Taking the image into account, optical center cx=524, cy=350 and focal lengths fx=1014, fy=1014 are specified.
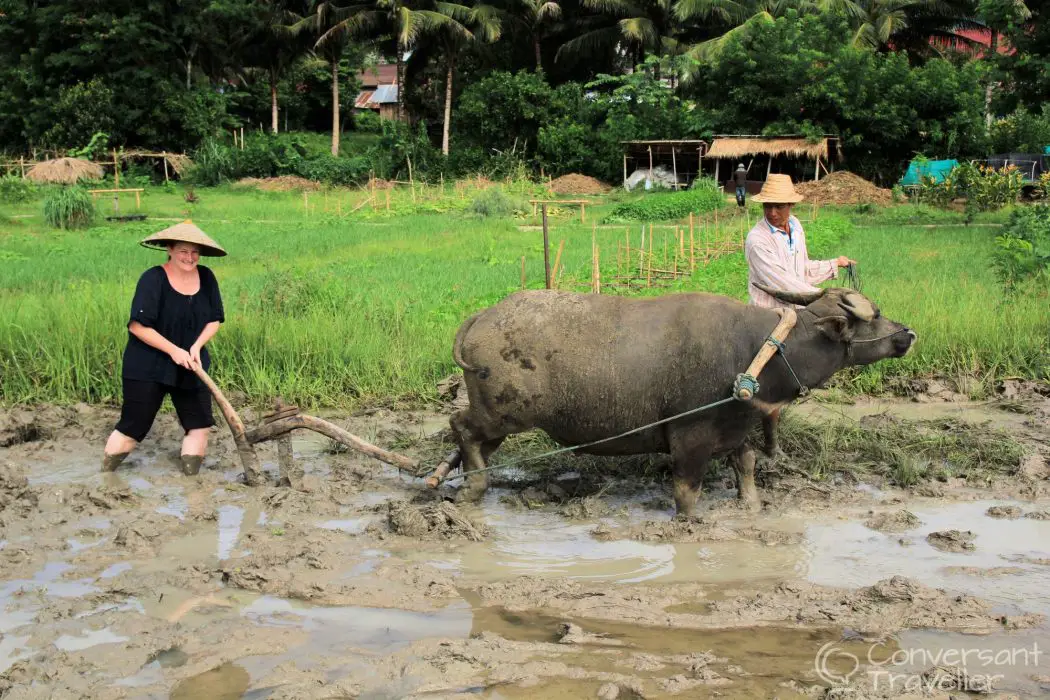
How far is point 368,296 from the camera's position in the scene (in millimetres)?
9945

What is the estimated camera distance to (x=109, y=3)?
96.1 feet

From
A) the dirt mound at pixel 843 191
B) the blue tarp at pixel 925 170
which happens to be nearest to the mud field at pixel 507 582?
the dirt mound at pixel 843 191

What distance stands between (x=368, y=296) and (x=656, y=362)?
5.38 meters

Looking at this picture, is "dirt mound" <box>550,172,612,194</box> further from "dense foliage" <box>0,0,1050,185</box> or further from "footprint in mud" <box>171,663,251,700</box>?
"footprint in mud" <box>171,663,251,700</box>

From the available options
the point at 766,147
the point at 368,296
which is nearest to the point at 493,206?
the point at 766,147

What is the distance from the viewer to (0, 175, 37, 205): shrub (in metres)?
22.2

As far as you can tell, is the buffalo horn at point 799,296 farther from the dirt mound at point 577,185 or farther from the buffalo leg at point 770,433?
the dirt mound at point 577,185

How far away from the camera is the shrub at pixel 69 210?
18375 millimetres

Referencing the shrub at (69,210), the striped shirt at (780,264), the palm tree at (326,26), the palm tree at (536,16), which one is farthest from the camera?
the palm tree at (536,16)

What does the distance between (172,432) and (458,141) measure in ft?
92.0

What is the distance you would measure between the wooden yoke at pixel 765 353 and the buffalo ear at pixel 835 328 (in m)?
0.16

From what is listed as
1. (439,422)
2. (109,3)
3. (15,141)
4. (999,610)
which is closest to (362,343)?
(439,422)

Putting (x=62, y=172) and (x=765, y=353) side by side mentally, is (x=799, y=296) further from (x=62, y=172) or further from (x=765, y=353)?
(x=62, y=172)

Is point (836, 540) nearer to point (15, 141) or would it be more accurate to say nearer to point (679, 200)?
point (679, 200)
